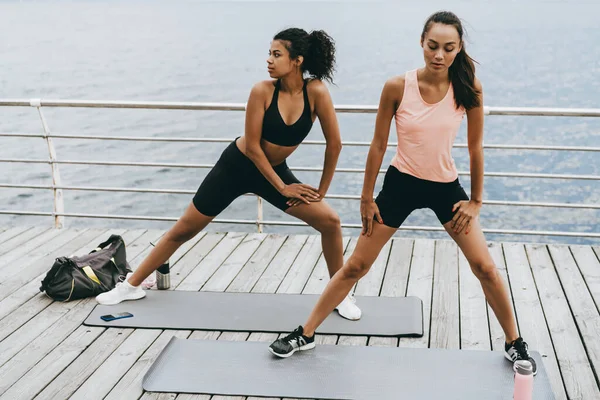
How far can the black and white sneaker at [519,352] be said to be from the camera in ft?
11.1

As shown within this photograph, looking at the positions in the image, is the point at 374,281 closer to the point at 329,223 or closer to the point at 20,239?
the point at 329,223

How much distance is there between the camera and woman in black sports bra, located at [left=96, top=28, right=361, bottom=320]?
11.7ft

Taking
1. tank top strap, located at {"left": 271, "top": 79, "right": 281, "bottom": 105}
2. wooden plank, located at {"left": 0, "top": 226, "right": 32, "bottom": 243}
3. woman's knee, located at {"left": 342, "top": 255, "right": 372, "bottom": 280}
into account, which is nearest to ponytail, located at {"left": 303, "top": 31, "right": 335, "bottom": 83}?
tank top strap, located at {"left": 271, "top": 79, "right": 281, "bottom": 105}

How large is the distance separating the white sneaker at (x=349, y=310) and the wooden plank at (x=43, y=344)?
138 cm

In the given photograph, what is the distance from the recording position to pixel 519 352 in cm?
341

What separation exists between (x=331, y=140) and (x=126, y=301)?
1560 mm

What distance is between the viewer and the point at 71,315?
4.12 meters

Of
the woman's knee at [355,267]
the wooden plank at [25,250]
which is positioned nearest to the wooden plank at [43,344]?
the wooden plank at [25,250]

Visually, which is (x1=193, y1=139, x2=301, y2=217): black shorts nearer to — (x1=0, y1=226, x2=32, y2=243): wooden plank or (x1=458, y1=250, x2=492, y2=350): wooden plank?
(x1=458, y1=250, x2=492, y2=350): wooden plank

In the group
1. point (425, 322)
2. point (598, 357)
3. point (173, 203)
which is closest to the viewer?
point (598, 357)

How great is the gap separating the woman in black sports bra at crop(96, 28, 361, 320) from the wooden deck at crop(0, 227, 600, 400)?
579mm

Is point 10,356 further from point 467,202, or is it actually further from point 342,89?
point 342,89

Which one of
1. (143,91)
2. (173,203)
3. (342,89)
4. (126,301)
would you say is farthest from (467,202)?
(143,91)

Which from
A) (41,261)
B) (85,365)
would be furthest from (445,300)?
(41,261)
